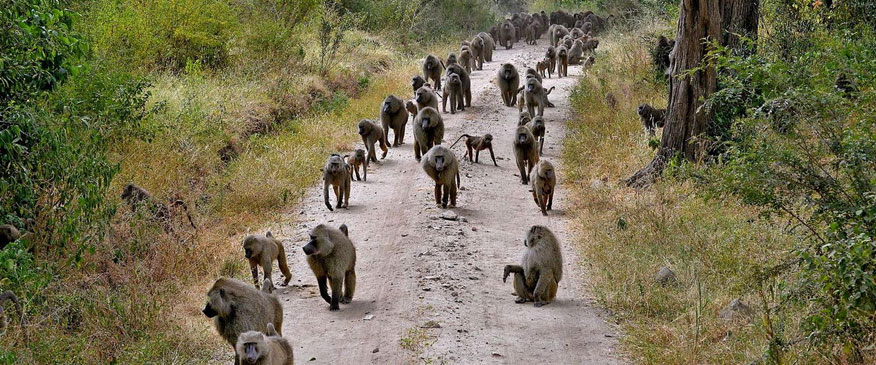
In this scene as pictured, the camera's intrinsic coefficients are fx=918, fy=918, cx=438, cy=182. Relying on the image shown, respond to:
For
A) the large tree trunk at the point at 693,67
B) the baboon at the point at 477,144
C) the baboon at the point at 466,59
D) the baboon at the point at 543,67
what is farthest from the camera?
the baboon at the point at 466,59

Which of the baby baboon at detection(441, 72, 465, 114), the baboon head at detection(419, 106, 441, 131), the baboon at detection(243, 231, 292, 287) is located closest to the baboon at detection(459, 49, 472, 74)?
the baby baboon at detection(441, 72, 465, 114)

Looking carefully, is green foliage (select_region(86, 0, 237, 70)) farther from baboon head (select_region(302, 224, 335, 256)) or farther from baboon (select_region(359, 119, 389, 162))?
baboon head (select_region(302, 224, 335, 256))

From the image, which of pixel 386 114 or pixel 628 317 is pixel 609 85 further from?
pixel 628 317

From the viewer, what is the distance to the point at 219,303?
6281 millimetres

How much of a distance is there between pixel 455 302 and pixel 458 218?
3.14 meters

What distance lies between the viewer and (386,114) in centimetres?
1510

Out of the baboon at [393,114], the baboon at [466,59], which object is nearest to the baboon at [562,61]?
the baboon at [466,59]

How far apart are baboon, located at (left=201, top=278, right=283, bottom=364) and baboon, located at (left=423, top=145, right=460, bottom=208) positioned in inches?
198

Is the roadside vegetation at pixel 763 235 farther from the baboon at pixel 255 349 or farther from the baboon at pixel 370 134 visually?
the baboon at pixel 370 134

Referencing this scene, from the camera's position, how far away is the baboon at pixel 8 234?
25.6ft

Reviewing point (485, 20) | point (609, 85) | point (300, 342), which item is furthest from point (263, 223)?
point (485, 20)

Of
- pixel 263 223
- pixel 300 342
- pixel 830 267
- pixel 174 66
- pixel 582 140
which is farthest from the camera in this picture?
pixel 174 66

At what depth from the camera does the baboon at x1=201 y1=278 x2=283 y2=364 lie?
248 inches

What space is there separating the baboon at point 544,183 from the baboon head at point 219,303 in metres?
5.76
